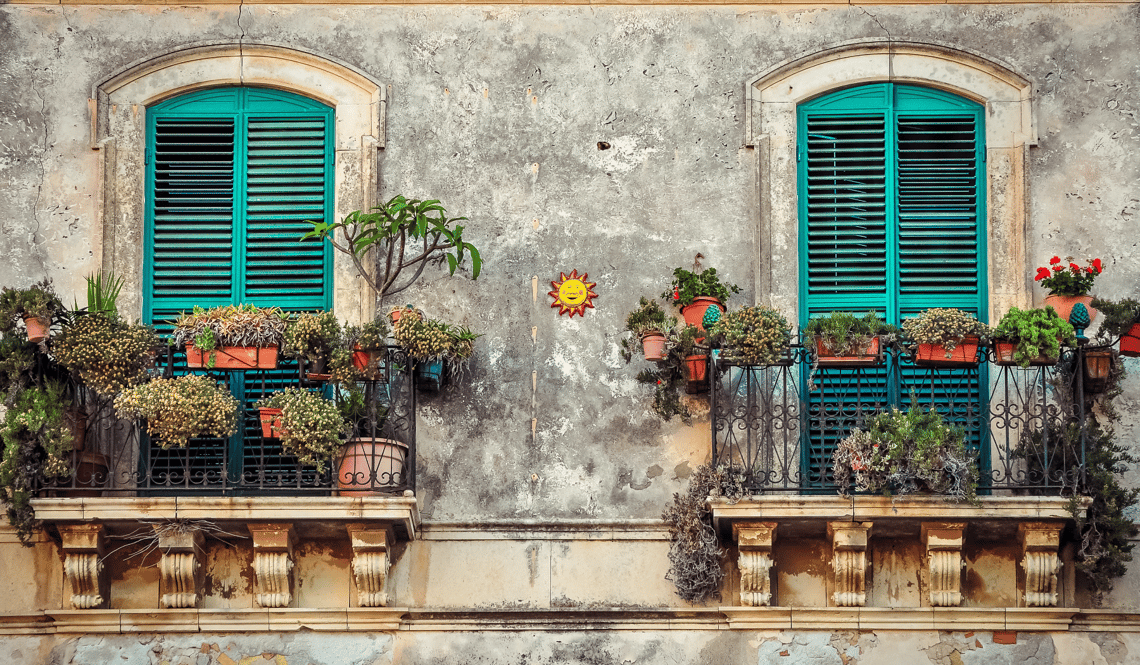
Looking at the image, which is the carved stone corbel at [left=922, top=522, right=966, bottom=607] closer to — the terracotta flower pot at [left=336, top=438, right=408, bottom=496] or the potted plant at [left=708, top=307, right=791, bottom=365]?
the potted plant at [left=708, top=307, right=791, bottom=365]

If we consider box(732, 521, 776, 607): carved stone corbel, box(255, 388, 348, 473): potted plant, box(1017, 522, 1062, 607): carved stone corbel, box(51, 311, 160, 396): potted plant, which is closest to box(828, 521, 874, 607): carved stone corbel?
box(732, 521, 776, 607): carved stone corbel

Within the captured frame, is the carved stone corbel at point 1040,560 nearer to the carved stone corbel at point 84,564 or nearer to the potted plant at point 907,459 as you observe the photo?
the potted plant at point 907,459

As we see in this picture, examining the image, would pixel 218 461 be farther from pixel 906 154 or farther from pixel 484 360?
pixel 906 154

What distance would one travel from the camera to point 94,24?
12.0 meters

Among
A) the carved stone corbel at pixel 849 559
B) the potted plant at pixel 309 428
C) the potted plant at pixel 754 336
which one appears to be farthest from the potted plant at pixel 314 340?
the carved stone corbel at pixel 849 559

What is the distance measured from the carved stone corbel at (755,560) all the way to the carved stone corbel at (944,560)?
934 mm

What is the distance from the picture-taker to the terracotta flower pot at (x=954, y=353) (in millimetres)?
10773

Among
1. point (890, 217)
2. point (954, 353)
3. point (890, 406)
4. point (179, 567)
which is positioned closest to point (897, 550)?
point (890, 406)

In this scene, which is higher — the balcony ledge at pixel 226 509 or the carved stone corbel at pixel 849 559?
the balcony ledge at pixel 226 509

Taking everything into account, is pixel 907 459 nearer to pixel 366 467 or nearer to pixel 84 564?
pixel 366 467

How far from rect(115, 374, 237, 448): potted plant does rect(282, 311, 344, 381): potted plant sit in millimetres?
510

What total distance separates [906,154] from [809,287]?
3.76ft

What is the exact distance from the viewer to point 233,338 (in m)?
10.9

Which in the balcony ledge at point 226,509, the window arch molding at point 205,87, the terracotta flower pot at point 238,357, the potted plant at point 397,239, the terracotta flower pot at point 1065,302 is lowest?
the balcony ledge at point 226,509
